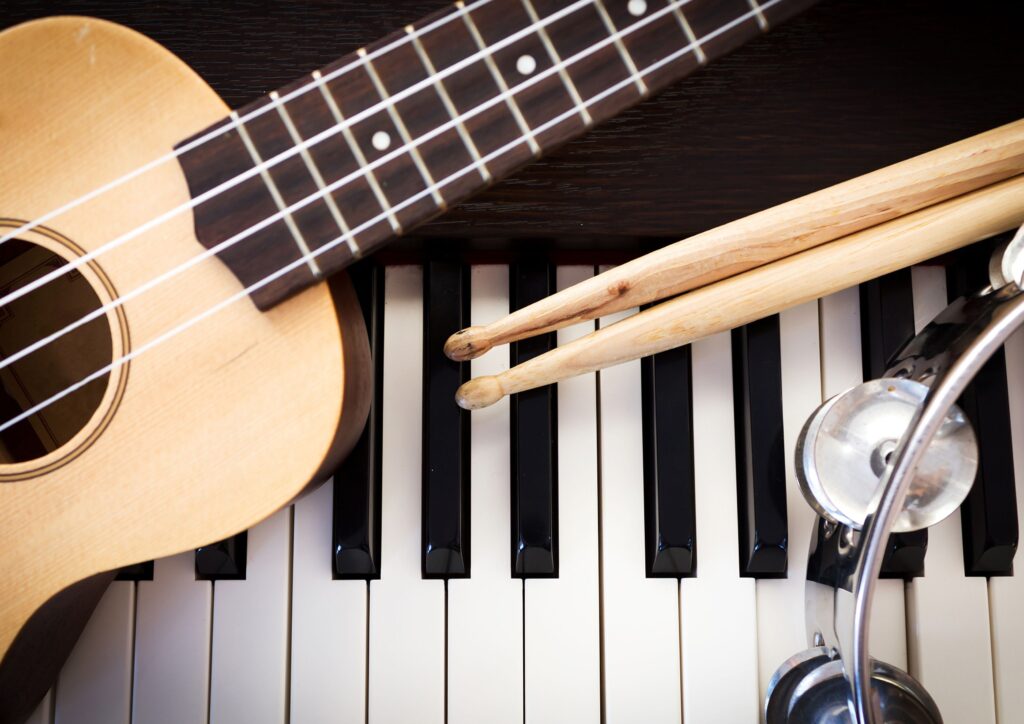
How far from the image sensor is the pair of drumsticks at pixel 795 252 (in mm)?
491

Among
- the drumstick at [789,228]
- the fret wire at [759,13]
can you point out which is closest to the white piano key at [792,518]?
the drumstick at [789,228]

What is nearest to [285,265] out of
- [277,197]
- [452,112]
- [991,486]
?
[277,197]

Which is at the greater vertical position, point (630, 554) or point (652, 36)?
point (652, 36)

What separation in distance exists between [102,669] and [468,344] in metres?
0.42

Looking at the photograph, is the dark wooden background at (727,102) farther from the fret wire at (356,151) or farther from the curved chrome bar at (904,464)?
the curved chrome bar at (904,464)

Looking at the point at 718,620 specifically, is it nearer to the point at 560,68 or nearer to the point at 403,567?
the point at 403,567

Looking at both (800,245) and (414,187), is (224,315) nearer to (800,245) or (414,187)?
(414,187)

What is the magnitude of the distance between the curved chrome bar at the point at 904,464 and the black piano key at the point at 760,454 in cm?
17

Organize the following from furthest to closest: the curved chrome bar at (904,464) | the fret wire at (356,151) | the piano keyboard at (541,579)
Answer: the piano keyboard at (541,579) → the fret wire at (356,151) → the curved chrome bar at (904,464)

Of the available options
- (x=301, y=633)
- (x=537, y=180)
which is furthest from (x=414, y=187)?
(x=301, y=633)

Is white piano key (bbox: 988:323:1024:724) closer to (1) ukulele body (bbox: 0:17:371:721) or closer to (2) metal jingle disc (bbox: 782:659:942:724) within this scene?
(2) metal jingle disc (bbox: 782:659:942:724)

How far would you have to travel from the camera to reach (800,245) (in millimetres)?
510

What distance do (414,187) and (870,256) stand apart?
323 mm

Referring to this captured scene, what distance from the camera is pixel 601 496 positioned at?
60 cm
